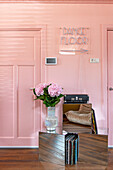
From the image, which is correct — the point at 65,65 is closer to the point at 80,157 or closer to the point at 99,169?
the point at 80,157

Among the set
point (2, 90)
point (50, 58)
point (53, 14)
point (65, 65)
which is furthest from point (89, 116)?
point (53, 14)

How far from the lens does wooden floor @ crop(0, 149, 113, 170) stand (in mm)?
1990

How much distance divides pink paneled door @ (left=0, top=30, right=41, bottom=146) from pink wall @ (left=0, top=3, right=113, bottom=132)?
194 mm

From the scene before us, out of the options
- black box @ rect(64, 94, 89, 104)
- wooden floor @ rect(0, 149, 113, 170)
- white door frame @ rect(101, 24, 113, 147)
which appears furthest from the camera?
white door frame @ rect(101, 24, 113, 147)

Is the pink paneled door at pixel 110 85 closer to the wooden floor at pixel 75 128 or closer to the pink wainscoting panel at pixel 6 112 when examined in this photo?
the wooden floor at pixel 75 128

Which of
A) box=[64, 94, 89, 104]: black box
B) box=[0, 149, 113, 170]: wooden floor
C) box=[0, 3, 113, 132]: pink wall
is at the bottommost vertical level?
box=[0, 149, 113, 170]: wooden floor

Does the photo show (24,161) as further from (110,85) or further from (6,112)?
(110,85)

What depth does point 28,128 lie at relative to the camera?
261cm

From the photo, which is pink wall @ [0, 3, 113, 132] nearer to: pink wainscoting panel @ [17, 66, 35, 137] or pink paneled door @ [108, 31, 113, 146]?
pink paneled door @ [108, 31, 113, 146]

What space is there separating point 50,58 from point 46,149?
1350mm

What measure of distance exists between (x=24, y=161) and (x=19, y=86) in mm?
1119

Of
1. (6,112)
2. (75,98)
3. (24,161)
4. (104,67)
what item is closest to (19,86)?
(6,112)

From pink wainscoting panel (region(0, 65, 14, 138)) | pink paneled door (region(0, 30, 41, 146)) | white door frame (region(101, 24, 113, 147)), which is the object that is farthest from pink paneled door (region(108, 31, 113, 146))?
pink wainscoting panel (region(0, 65, 14, 138))

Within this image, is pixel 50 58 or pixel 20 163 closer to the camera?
pixel 20 163
